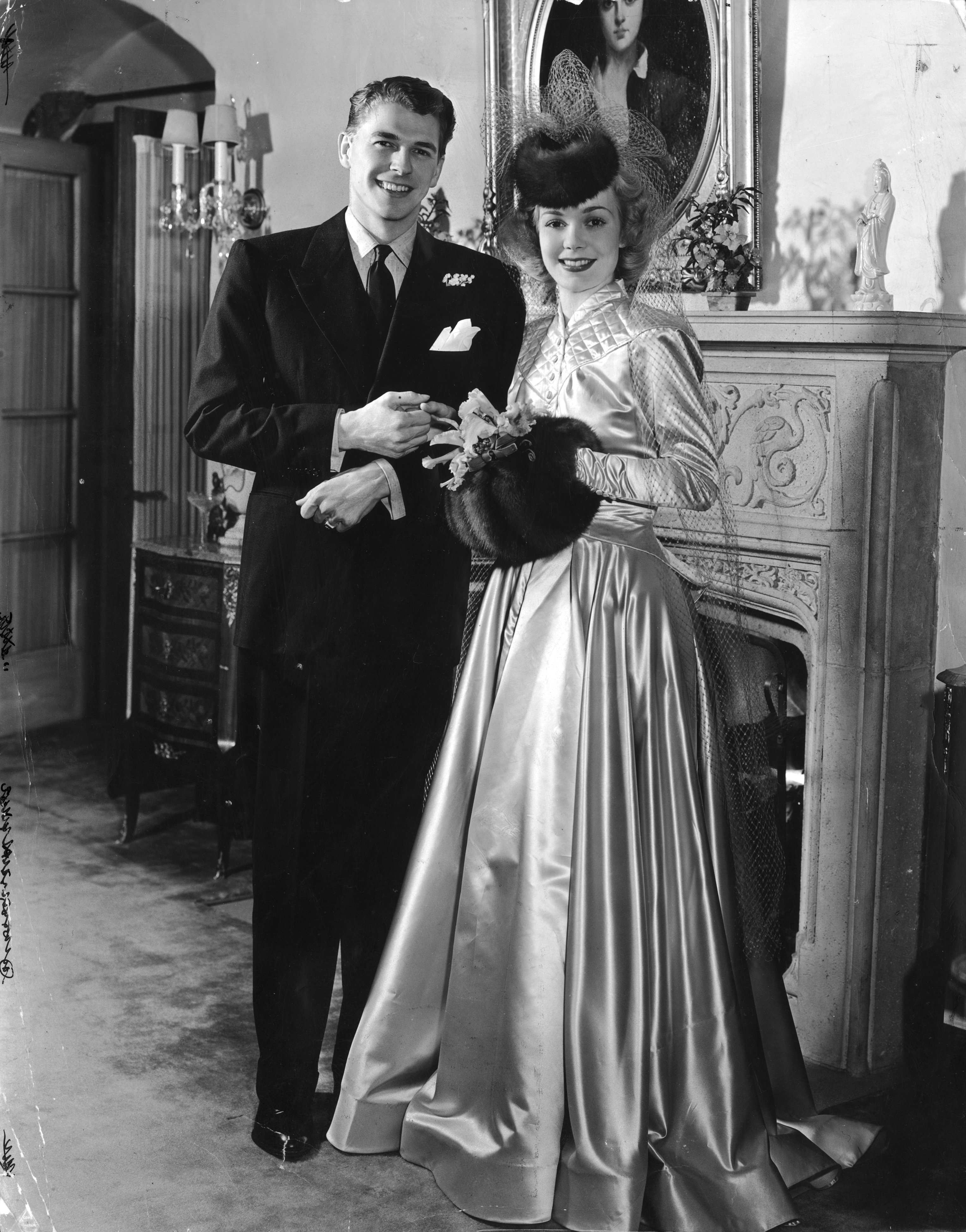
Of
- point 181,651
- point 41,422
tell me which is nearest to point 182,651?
point 181,651

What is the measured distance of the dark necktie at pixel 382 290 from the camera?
2.06 meters

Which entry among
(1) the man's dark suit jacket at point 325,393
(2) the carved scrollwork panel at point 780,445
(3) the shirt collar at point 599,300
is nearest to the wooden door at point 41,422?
(1) the man's dark suit jacket at point 325,393

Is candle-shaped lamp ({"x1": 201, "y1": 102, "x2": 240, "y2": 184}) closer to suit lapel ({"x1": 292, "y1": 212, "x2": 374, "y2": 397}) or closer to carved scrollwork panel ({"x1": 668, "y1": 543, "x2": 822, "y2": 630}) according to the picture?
suit lapel ({"x1": 292, "y1": 212, "x2": 374, "y2": 397})

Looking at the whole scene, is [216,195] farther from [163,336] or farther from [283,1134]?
[283,1134]

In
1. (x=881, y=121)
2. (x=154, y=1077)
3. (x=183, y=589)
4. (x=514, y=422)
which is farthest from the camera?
(x=183, y=589)

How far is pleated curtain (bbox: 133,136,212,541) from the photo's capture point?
2186 millimetres

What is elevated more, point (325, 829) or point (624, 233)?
point (624, 233)

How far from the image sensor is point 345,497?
2.05 metres

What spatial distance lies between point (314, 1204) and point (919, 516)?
4.96 feet

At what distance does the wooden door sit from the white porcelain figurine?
1.25 m

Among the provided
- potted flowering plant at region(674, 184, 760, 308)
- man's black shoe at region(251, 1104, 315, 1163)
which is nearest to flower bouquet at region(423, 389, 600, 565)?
potted flowering plant at region(674, 184, 760, 308)

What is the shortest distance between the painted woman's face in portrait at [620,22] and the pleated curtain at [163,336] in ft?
2.24

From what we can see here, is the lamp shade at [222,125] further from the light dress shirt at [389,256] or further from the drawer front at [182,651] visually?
the drawer front at [182,651]

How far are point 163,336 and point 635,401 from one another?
78 centimetres
